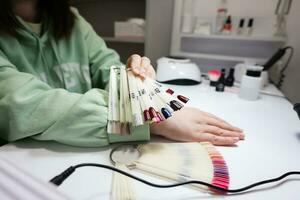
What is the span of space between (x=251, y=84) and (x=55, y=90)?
0.70 m

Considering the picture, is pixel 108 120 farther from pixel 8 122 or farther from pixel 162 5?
pixel 162 5

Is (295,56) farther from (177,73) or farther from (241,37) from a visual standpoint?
(177,73)

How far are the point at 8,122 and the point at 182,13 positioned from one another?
1.12m

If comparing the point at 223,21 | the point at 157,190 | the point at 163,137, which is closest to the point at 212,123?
the point at 163,137

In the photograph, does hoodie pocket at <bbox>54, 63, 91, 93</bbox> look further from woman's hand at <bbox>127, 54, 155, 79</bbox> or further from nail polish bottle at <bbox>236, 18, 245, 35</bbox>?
nail polish bottle at <bbox>236, 18, 245, 35</bbox>

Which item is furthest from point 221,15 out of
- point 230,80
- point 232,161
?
point 232,161

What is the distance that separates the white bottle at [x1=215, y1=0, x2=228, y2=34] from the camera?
4.02 ft

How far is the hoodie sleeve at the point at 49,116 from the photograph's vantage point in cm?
43

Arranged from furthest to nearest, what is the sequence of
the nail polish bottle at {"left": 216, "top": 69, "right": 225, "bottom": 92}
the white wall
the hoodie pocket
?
1. the white wall
2. the nail polish bottle at {"left": 216, "top": 69, "right": 225, "bottom": 92}
3. the hoodie pocket

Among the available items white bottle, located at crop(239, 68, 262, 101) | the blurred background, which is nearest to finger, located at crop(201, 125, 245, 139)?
white bottle, located at crop(239, 68, 262, 101)

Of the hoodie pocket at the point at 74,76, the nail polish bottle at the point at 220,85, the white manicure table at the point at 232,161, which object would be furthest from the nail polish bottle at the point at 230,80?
the hoodie pocket at the point at 74,76

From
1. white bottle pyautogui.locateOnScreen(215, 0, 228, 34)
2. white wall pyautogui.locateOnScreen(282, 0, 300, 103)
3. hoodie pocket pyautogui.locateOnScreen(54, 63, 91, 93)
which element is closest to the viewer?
hoodie pocket pyautogui.locateOnScreen(54, 63, 91, 93)

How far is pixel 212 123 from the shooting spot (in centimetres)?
53

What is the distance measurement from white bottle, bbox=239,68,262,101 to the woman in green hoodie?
0.36m
